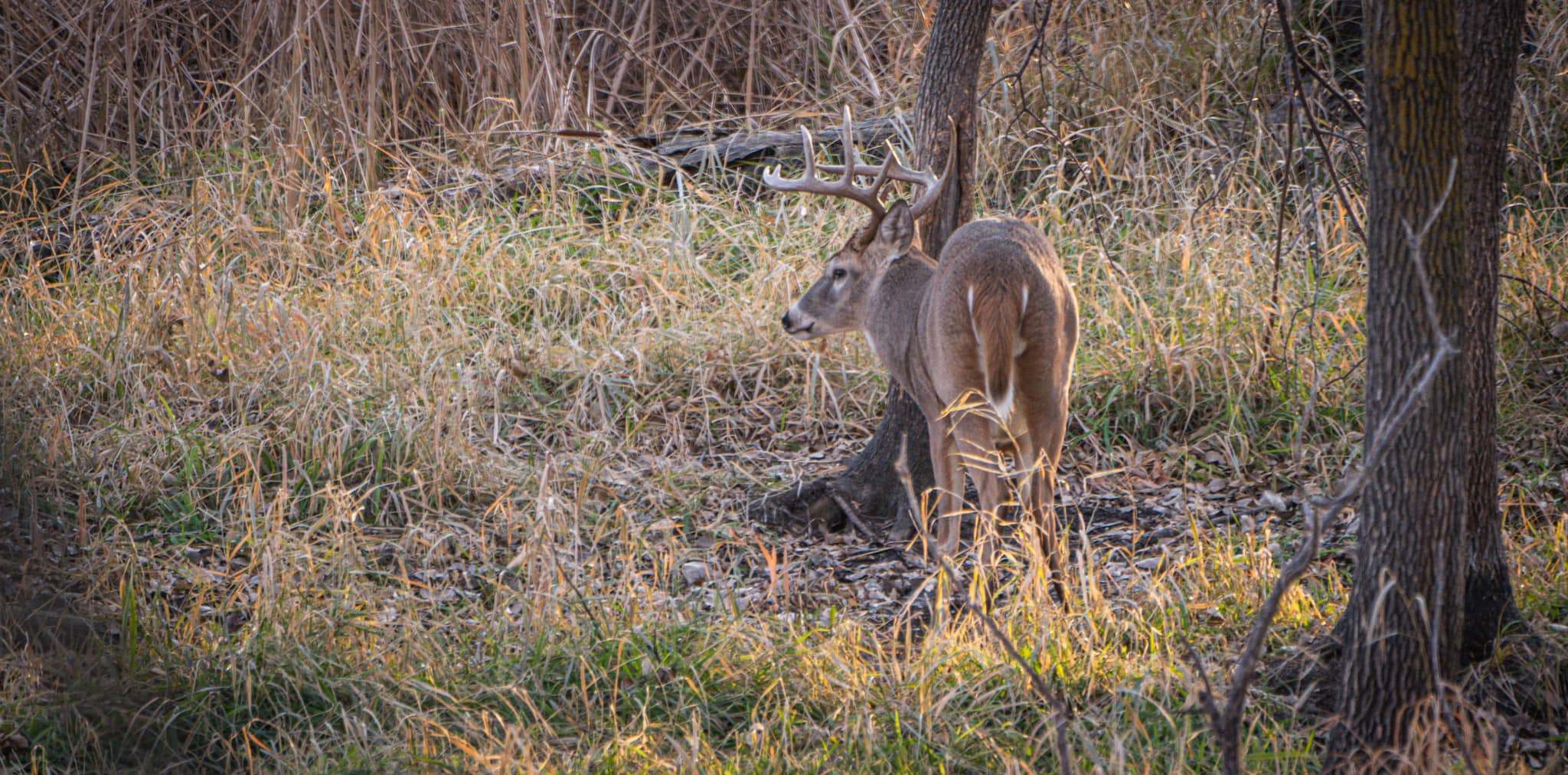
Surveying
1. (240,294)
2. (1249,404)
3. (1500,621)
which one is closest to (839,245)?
(1249,404)

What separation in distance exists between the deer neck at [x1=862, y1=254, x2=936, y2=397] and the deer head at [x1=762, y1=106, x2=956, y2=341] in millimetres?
52

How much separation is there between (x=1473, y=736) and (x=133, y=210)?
6701 mm

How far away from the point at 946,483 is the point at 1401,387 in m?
2.10

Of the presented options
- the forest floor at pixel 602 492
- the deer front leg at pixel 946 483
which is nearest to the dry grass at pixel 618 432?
the forest floor at pixel 602 492

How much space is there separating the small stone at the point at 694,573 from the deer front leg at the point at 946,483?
0.79m

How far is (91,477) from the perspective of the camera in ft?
15.5

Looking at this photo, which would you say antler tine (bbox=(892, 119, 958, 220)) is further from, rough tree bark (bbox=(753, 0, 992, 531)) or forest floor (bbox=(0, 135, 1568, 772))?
forest floor (bbox=(0, 135, 1568, 772))

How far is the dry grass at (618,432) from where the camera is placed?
10.3 feet

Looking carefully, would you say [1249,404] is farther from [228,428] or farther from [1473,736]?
[228,428]

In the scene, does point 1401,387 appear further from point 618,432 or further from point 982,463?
point 618,432

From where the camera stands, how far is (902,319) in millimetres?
4707

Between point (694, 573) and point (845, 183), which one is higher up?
point (845, 183)

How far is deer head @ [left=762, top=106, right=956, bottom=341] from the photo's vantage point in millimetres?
4574

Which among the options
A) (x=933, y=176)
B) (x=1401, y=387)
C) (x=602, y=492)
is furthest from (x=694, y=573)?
(x=1401, y=387)
